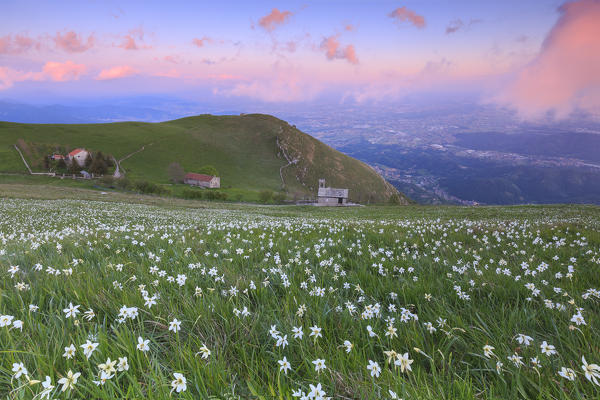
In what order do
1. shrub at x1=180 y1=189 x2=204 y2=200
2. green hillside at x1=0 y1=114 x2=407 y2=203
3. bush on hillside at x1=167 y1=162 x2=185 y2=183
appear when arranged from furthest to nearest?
green hillside at x1=0 y1=114 x2=407 y2=203 → bush on hillside at x1=167 y1=162 x2=185 y2=183 → shrub at x1=180 y1=189 x2=204 y2=200

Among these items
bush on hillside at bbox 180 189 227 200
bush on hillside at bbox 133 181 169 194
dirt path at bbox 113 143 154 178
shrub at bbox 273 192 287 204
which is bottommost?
shrub at bbox 273 192 287 204

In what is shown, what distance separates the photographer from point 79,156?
12288cm

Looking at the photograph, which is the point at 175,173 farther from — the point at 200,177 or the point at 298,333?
the point at 298,333

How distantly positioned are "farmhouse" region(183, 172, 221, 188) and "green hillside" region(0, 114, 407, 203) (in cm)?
872

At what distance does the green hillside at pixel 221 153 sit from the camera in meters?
136

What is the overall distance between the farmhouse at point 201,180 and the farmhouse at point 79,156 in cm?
4697

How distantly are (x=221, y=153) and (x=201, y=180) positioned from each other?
46649 mm

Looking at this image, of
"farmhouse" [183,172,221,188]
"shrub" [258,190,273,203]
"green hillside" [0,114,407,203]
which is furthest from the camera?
"green hillside" [0,114,407,203]

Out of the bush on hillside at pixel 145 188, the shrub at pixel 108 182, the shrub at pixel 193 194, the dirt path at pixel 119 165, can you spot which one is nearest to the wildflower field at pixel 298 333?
the shrub at pixel 193 194

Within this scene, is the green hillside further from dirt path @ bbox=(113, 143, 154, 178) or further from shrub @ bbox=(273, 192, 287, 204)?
shrub @ bbox=(273, 192, 287, 204)

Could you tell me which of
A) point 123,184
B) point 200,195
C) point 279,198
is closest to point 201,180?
point 200,195

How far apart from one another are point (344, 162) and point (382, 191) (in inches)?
1311

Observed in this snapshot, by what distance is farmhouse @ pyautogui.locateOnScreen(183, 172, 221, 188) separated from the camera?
12001 cm

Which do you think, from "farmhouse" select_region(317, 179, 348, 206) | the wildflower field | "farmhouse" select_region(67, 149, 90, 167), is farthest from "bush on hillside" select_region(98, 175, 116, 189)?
the wildflower field
